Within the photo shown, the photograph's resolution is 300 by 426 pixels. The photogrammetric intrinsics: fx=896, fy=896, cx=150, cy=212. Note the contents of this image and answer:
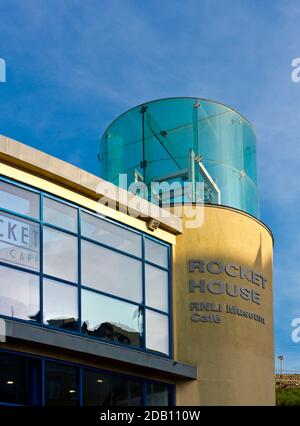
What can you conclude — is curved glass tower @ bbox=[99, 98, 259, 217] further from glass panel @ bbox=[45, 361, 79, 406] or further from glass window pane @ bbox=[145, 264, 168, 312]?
glass panel @ bbox=[45, 361, 79, 406]

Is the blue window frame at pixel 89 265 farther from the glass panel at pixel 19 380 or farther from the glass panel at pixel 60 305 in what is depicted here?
the glass panel at pixel 19 380

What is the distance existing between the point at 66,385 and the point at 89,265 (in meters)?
2.74

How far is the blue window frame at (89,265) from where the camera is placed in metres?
18.6

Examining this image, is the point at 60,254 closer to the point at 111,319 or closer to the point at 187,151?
the point at 111,319

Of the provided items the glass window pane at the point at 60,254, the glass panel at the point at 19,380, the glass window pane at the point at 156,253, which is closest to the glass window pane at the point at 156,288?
the glass window pane at the point at 156,253

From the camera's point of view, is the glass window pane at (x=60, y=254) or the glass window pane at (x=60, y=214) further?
the glass window pane at (x=60, y=214)

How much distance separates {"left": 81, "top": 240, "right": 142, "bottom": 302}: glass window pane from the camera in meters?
20.1

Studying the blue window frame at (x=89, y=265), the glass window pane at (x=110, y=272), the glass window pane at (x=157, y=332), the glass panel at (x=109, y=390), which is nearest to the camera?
the blue window frame at (x=89, y=265)

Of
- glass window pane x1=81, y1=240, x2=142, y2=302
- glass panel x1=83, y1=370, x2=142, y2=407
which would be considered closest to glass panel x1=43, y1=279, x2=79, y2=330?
glass window pane x1=81, y1=240, x2=142, y2=302

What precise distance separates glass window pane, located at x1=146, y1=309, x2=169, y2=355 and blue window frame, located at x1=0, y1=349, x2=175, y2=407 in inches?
32.5

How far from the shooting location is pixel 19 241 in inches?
731

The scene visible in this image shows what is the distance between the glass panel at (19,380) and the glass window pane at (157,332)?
359 centimetres

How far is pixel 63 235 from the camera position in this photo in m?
19.7
